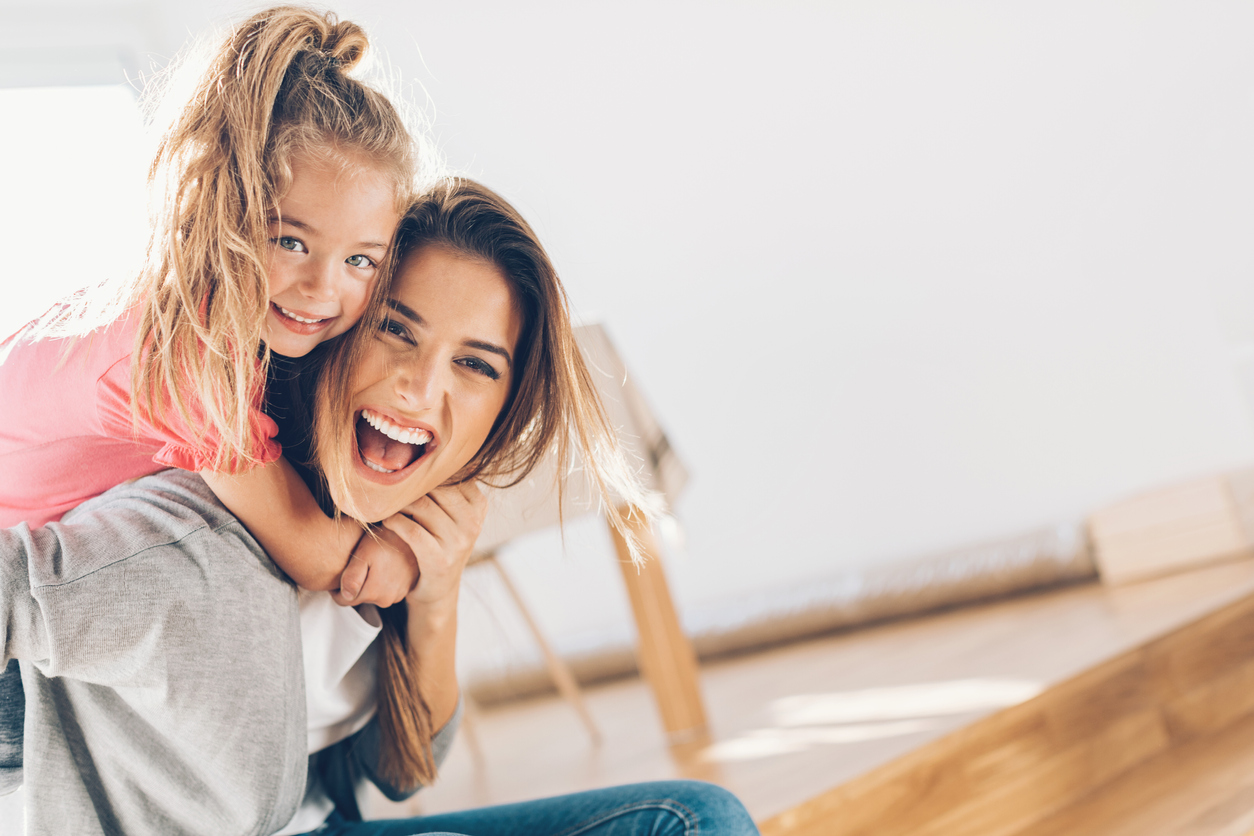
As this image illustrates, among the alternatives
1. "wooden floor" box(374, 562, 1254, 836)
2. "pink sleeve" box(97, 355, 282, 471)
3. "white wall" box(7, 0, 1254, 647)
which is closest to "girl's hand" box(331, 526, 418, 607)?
"pink sleeve" box(97, 355, 282, 471)

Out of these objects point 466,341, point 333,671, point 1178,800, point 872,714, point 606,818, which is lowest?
point 1178,800

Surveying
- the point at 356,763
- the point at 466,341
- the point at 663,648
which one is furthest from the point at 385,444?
the point at 663,648

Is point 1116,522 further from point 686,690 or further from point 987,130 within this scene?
point 686,690

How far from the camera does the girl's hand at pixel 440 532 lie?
0.80 meters

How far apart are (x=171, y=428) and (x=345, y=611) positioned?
0.24 metres

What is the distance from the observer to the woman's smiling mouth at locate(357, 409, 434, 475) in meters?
0.74

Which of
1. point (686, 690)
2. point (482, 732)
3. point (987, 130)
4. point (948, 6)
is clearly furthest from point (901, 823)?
point (948, 6)

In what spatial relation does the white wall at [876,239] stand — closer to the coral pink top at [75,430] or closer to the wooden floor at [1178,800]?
the wooden floor at [1178,800]

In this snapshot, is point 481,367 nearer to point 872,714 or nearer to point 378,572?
point 378,572

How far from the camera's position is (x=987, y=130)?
118 inches

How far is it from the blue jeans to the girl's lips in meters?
0.42

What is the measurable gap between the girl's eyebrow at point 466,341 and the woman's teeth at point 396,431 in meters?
0.08

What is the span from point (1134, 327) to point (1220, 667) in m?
1.35

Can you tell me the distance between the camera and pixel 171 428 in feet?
2.18
